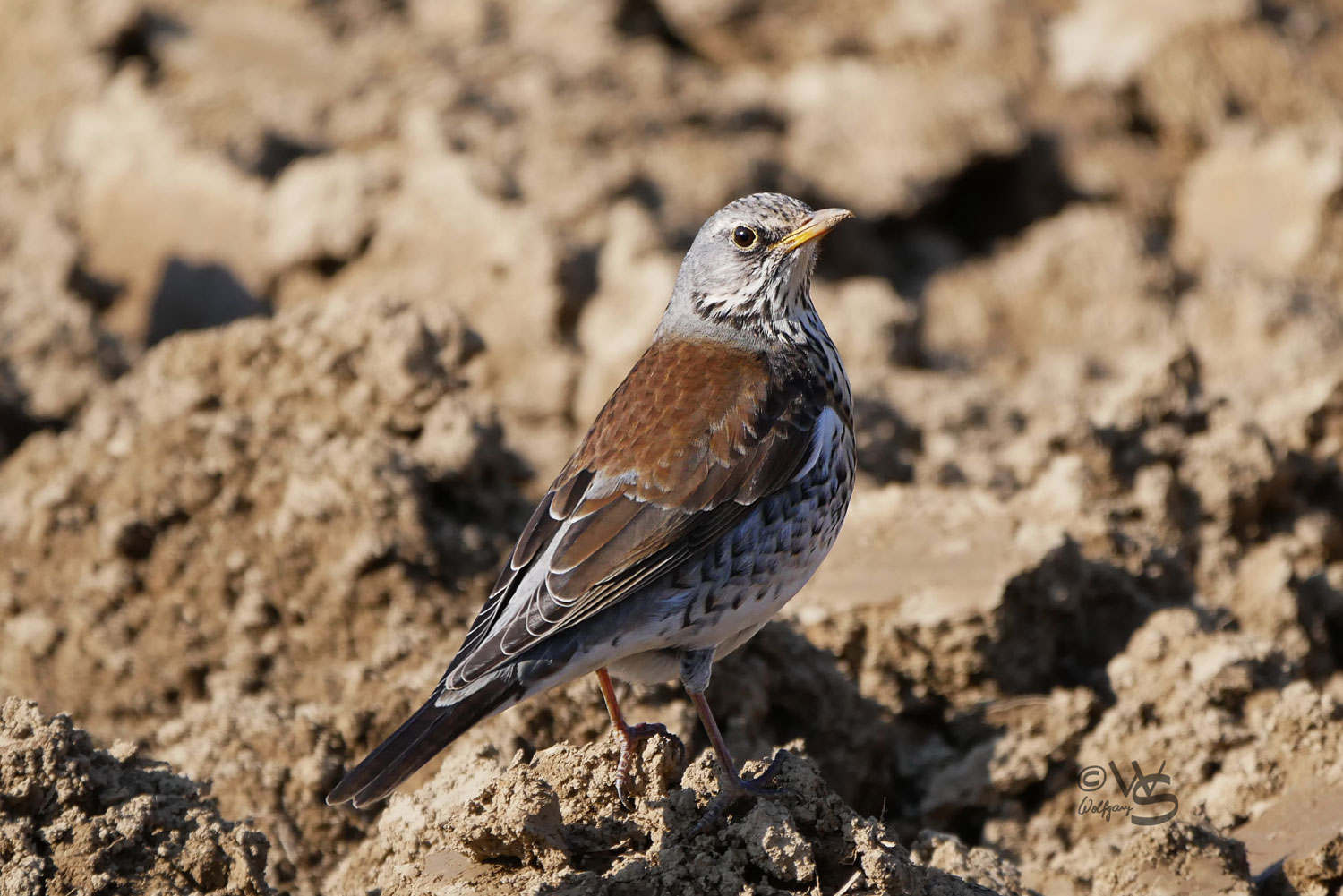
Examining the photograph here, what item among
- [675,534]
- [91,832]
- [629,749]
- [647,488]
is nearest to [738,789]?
[629,749]

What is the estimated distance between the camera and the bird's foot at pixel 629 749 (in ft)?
14.4

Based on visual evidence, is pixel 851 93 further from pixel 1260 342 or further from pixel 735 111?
pixel 1260 342

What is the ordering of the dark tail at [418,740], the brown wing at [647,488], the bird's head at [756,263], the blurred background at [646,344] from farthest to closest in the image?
the blurred background at [646,344] → the bird's head at [756,263] → the brown wing at [647,488] → the dark tail at [418,740]

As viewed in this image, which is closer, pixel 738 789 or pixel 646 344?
pixel 738 789

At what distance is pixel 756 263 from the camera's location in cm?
545

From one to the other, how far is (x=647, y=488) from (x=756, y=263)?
1047 mm

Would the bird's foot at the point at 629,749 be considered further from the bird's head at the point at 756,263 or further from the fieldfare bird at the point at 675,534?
the bird's head at the point at 756,263

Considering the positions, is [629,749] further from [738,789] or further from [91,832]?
[91,832]

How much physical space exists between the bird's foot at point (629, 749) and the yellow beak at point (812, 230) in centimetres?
173
